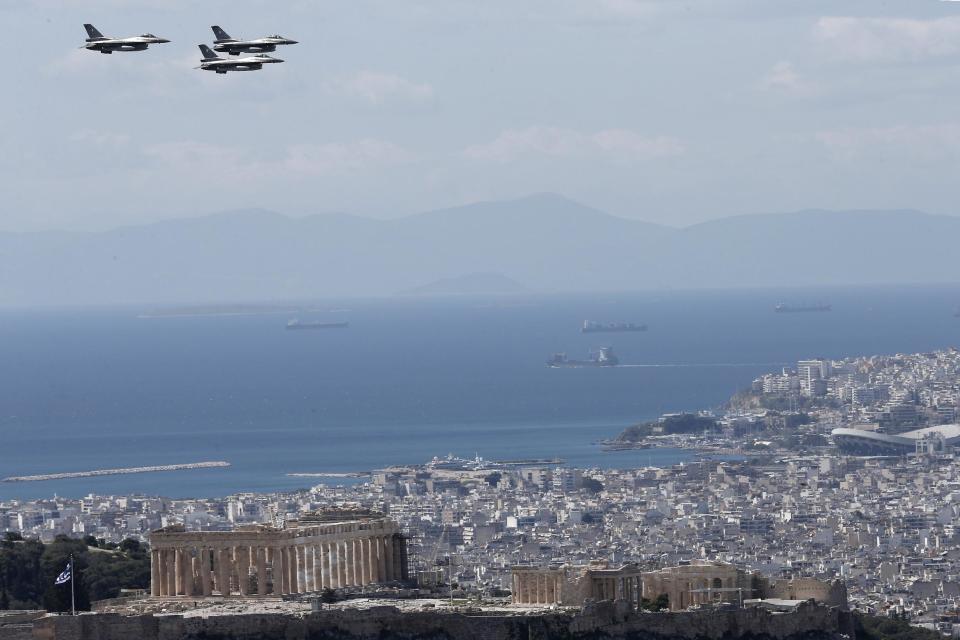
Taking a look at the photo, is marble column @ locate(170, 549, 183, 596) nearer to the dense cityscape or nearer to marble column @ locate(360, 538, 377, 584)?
marble column @ locate(360, 538, 377, 584)

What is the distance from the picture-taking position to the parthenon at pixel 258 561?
195 ft

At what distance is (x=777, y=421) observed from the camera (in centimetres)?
19762

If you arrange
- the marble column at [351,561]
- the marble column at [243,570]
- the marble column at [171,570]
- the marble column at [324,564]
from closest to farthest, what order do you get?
1. the marble column at [243,570]
2. the marble column at [171,570]
3. the marble column at [324,564]
4. the marble column at [351,561]

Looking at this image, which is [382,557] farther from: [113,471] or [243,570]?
[113,471]

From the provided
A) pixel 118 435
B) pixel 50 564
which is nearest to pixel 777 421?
pixel 118 435

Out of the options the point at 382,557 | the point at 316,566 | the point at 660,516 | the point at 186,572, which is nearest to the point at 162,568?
the point at 186,572

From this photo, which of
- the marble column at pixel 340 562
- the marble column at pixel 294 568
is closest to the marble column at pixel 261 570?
the marble column at pixel 294 568

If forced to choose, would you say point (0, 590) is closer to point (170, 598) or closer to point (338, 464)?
point (170, 598)

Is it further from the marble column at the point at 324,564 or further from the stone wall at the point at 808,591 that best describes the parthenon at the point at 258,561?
the stone wall at the point at 808,591

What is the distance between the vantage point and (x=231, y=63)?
5422 centimetres

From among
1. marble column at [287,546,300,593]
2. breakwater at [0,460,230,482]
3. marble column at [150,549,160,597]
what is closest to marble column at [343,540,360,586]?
marble column at [287,546,300,593]

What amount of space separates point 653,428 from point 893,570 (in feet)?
278

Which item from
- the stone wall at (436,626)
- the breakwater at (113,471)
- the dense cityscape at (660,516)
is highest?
the stone wall at (436,626)

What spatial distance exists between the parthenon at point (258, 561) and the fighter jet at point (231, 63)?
1062 centimetres
